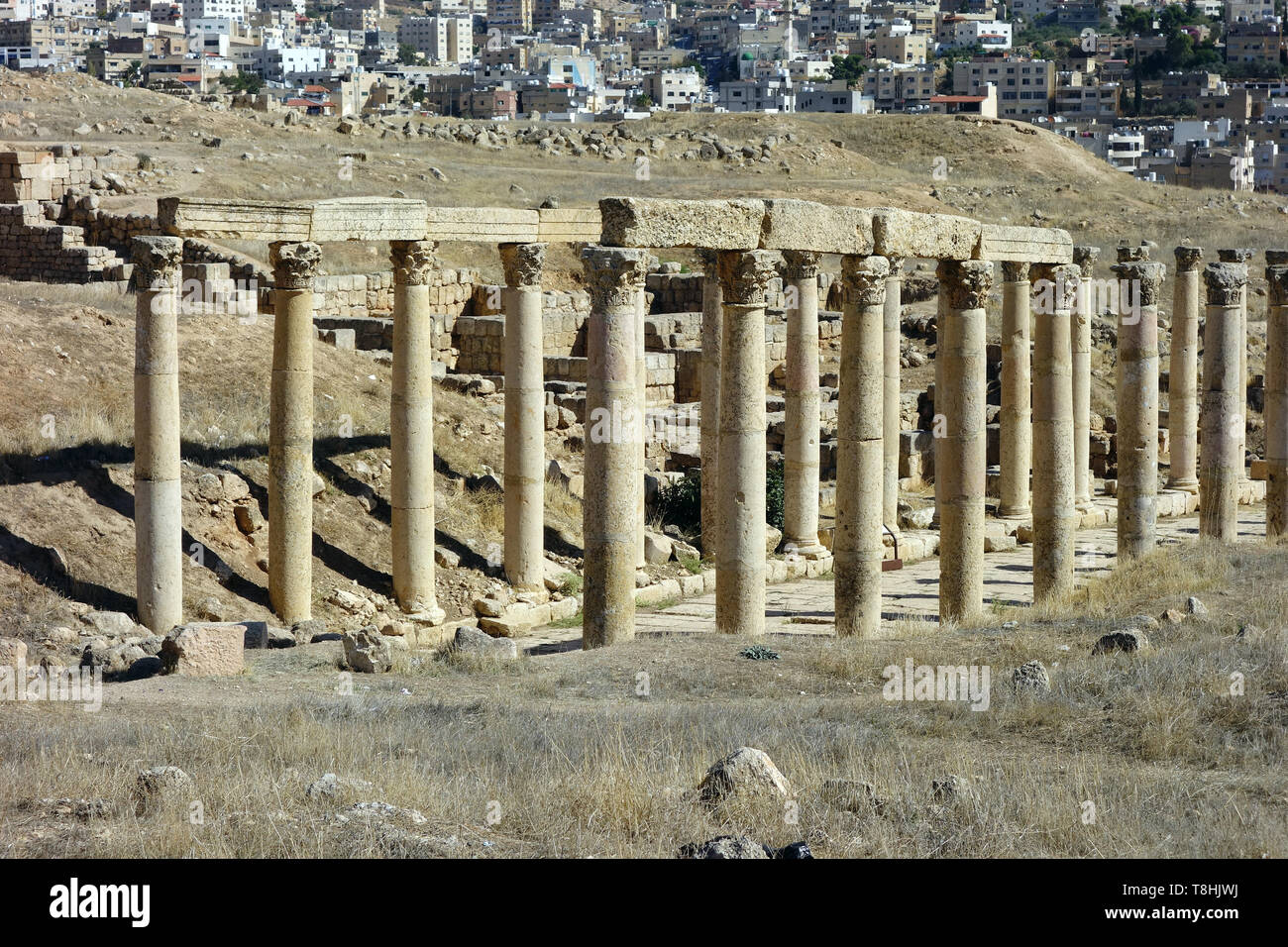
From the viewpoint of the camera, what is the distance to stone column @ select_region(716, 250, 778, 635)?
61.0 ft

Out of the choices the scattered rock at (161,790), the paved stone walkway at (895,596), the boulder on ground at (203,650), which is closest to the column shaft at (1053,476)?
the paved stone walkway at (895,596)

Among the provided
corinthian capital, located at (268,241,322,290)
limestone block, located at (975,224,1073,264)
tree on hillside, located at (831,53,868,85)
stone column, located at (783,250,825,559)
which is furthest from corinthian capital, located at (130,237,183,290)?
tree on hillside, located at (831,53,868,85)

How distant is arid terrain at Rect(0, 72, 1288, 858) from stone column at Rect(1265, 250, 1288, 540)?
3807 millimetres

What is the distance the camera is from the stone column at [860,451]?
771 inches

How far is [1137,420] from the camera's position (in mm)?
24844

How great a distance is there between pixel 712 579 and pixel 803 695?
357 inches

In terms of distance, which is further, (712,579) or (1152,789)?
(712,579)

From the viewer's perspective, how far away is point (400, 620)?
21.9 meters

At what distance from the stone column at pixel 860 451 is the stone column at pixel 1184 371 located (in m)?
12.2

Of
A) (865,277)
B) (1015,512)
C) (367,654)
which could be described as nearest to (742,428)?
(865,277)

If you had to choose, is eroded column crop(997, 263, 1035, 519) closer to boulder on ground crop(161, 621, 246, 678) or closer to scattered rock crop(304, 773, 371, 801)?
boulder on ground crop(161, 621, 246, 678)

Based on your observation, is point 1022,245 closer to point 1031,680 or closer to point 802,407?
point 802,407
